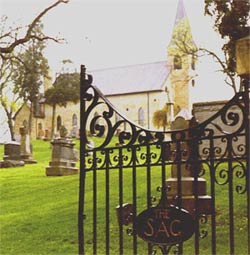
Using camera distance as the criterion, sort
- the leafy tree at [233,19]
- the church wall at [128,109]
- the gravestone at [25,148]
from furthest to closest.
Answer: the church wall at [128,109], the gravestone at [25,148], the leafy tree at [233,19]

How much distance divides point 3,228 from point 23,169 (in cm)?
820

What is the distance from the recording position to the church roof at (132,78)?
1747 inches

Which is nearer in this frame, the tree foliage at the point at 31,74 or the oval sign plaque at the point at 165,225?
the oval sign plaque at the point at 165,225

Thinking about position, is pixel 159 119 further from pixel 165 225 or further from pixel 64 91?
pixel 165 225

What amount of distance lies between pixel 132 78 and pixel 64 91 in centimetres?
947

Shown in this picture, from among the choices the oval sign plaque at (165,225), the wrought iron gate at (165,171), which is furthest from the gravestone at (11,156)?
the oval sign plaque at (165,225)

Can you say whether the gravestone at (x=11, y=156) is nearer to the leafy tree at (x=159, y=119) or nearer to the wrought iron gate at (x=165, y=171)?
the wrought iron gate at (x=165, y=171)

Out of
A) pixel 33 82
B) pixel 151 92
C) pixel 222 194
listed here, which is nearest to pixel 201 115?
pixel 222 194

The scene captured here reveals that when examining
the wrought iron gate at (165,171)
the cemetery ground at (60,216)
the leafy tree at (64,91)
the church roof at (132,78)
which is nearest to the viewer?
the wrought iron gate at (165,171)

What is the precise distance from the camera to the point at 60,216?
8.24 m

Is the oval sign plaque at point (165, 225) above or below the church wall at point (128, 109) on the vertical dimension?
below

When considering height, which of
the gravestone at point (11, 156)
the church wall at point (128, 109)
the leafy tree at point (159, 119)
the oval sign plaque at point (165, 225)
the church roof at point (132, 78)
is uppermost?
the church roof at point (132, 78)

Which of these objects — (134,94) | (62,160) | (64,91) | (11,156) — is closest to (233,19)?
(62,160)

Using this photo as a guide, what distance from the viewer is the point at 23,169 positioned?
15.8 metres
